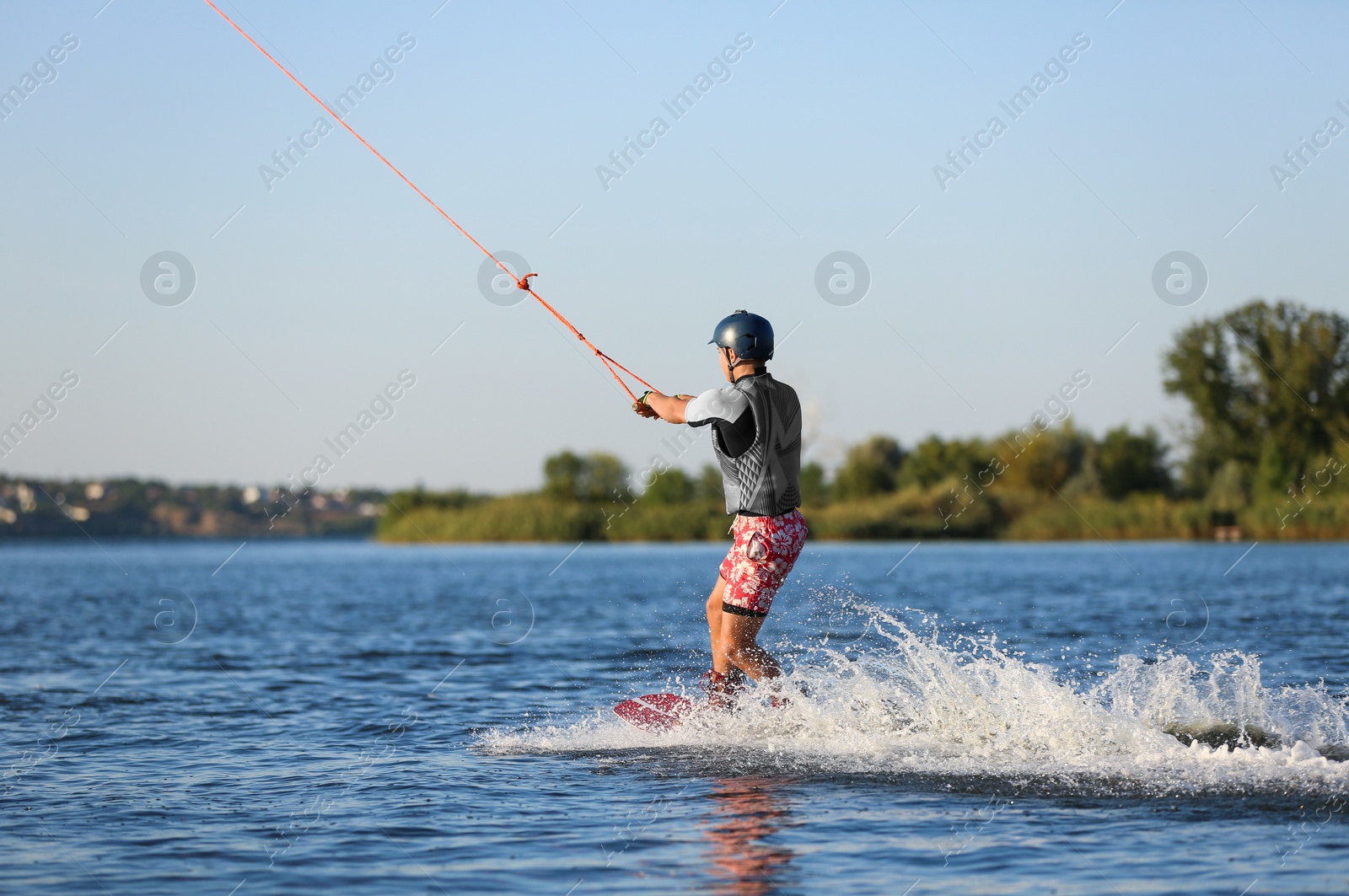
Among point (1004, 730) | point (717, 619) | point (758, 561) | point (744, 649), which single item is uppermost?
point (758, 561)

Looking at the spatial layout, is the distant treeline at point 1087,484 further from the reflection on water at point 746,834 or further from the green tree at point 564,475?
the reflection on water at point 746,834

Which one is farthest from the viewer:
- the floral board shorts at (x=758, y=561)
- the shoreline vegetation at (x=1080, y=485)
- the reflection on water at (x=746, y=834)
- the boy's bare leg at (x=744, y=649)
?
the shoreline vegetation at (x=1080, y=485)

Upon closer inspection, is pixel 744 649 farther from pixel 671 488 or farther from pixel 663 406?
pixel 671 488

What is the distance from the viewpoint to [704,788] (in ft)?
20.7

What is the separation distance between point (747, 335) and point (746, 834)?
2722mm

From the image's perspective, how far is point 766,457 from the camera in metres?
6.97

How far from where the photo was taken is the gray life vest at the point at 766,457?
693cm

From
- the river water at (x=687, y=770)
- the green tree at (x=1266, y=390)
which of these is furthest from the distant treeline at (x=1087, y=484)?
the river water at (x=687, y=770)

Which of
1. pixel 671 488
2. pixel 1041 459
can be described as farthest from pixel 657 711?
pixel 1041 459

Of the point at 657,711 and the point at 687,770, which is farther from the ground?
the point at 657,711

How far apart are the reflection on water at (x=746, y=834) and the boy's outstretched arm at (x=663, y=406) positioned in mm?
1869

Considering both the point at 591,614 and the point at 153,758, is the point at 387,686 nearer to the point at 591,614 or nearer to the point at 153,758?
the point at 153,758

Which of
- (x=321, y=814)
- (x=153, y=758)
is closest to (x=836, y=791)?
(x=321, y=814)

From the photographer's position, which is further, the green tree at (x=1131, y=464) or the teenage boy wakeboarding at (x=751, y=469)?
the green tree at (x=1131, y=464)
